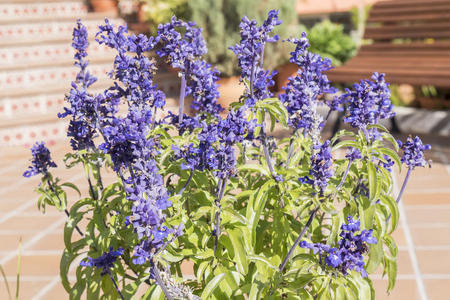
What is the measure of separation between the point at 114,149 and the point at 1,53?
668 cm

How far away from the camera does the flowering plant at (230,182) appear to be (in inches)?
57.7

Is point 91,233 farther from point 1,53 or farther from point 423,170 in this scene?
point 1,53

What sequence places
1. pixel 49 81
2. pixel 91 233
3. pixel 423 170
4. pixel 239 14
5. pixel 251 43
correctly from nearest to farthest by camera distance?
pixel 251 43
pixel 91 233
pixel 423 170
pixel 239 14
pixel 49 81

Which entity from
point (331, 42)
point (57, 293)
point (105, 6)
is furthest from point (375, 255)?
point (105, 6)

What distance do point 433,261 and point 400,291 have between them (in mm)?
436

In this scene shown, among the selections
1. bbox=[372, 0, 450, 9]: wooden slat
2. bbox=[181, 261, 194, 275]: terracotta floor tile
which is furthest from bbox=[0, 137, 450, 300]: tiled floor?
bbox=[372, 0, 450, 9]: wooden slat

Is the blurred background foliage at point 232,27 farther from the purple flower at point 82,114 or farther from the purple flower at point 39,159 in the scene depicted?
the purple flower at point 82,114

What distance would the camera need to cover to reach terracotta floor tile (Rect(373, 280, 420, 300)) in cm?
280

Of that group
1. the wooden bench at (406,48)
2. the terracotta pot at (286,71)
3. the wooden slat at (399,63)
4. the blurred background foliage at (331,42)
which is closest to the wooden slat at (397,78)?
the wooden bench at (406,48)

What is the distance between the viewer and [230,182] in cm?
197

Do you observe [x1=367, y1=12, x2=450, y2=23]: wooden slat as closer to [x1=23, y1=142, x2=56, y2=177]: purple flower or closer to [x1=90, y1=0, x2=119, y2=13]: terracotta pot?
[x1=90, y1=0, x2=119, y2=13]: terracotta pot

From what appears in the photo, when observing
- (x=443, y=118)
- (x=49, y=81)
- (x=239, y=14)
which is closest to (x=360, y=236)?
(x=443, y=118)

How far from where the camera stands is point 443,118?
5438mm

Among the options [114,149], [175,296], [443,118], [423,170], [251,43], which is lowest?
[423,170]
